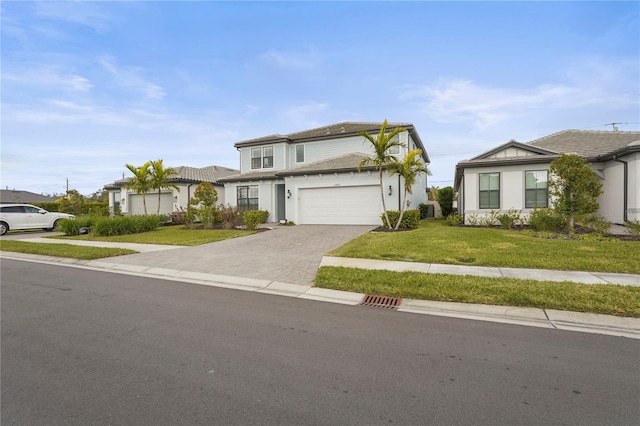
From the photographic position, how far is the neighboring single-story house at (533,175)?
47.0 feet

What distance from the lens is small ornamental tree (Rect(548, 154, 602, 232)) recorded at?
1175 cm

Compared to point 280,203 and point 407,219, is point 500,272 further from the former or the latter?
point 280,203

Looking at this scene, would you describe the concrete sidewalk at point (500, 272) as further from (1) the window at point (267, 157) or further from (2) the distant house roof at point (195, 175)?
(2) the distant house roof at point (195, 175)

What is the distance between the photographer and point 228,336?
13.3ft

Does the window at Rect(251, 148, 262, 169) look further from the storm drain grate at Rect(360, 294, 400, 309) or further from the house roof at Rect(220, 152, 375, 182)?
the storm drain grate at Rect(360, 294, 400, 309)

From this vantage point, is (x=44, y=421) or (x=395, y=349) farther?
(x=395, y=349)

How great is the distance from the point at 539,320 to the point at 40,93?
19.5 m

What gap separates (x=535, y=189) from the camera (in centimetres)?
1555

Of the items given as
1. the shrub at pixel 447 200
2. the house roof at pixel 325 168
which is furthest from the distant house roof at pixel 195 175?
the shrub at pixel 447 200

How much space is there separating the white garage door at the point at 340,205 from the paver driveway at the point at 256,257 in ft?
15.3

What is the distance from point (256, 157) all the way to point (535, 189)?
1826 centimetres

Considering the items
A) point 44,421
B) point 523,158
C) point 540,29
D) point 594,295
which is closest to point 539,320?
point 594,295

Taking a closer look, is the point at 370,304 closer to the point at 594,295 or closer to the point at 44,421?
the point at 594,295

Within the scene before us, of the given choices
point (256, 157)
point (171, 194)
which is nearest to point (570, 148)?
point (256, 157)
